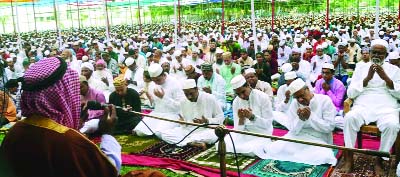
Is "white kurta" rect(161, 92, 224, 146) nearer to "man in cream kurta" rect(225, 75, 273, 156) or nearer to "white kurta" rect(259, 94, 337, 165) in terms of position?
"man in cream kurta" rect(225, 75, 273, 156)

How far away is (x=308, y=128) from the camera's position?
190 inches

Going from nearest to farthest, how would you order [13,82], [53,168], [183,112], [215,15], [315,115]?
1. [53,168]
2. [13,82]
3. [315,115]
4. [183,112]
5. [215,15]

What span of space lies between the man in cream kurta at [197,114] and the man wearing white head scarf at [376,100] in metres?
1.73

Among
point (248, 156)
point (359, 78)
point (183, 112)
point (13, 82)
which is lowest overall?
point (248, 156)

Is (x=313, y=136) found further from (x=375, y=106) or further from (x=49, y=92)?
(x=49, y=92)

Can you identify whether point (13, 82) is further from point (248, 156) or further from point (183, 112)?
point (183, 112)

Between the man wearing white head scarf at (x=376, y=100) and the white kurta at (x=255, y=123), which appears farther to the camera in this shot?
the white kurta at (x=255, y=123)

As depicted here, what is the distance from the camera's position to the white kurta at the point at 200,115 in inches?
219

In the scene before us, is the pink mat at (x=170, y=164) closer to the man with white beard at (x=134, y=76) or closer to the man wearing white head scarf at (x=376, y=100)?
the man wearing white head scarf at (x=376, y=100)

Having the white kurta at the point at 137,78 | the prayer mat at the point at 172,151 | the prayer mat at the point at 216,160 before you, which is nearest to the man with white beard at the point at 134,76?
the white kurta at the point at 137,78

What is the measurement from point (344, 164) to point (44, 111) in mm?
3430

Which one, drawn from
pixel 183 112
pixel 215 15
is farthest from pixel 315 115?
pixel 215 15

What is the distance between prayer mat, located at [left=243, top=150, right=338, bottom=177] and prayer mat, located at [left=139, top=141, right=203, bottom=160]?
94 cm

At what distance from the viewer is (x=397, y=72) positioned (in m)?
→ 4.87
